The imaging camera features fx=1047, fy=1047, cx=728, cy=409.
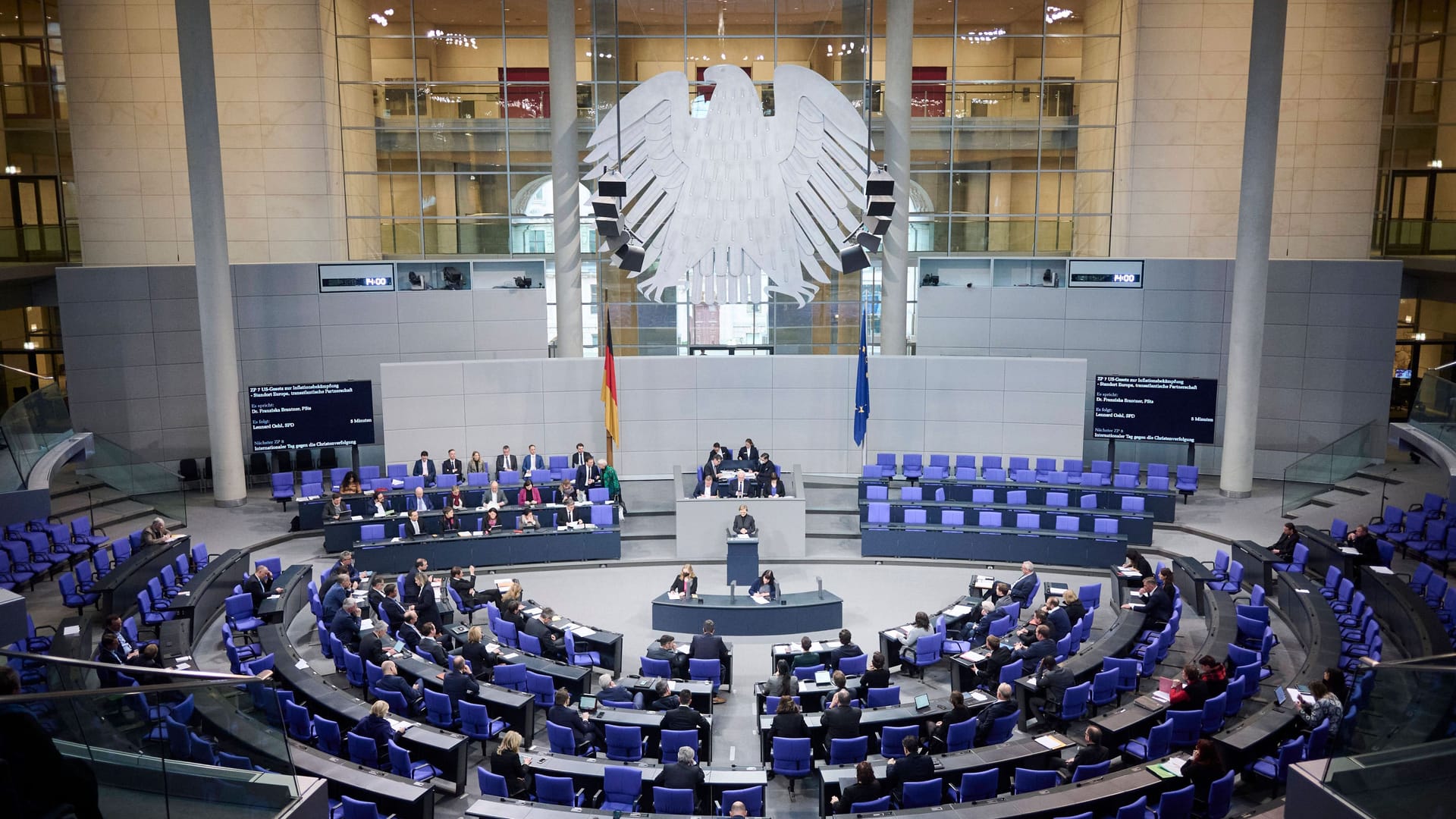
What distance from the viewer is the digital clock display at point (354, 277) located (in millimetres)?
23000

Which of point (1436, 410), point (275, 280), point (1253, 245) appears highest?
point (1253, 245)

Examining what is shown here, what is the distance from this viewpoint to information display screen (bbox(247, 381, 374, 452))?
21.1m

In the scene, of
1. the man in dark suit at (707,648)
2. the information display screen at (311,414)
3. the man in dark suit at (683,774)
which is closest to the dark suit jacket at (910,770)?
the man in dark suit at (683,774)

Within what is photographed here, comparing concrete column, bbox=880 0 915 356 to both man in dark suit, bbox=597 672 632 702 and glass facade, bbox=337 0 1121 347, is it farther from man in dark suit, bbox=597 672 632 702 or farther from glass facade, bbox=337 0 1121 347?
man in dark suit, bbox=597 672 632 702

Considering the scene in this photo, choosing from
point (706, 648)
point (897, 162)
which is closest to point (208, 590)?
point (706, 648)

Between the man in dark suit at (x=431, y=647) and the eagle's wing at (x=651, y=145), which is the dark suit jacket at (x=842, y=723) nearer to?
the man in dark suit at (x=431, y=647)

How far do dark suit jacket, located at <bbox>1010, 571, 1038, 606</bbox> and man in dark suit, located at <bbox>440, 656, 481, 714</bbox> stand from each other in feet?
24.5

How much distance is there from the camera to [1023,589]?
575 inches

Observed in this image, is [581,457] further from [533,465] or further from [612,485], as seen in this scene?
[612,485]

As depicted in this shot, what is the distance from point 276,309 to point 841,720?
1737 cm

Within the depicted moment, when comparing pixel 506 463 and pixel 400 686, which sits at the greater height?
pixel 506 463

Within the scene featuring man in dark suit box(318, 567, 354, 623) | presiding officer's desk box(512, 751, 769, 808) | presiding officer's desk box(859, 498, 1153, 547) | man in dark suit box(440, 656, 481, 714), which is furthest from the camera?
presiding officer's desk box(859, 498, 1153, 547)

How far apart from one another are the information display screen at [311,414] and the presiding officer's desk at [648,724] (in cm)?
1274

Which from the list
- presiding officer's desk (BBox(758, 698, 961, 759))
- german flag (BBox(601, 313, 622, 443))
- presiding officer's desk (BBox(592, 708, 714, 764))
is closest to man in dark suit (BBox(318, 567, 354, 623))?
presiding officer's desk (BBox(592, 708, 714, 764))
